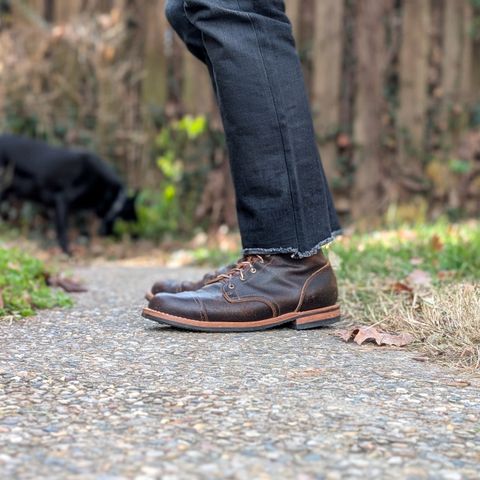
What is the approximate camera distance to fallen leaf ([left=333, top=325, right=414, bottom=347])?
6.72 feet

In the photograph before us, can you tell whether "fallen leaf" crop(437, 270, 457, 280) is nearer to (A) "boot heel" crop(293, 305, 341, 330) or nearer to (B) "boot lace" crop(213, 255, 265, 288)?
(A) "boot heel" crop(293, 305, 341, 330)

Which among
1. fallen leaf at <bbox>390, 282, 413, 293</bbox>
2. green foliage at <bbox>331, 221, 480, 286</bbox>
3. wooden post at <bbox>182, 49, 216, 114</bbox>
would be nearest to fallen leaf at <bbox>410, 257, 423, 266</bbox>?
green foliage at <bbox>331, 221, 480, 286</bbox>

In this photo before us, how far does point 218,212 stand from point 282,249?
4.07 metres

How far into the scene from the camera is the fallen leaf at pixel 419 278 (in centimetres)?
273

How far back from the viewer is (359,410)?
1468mm

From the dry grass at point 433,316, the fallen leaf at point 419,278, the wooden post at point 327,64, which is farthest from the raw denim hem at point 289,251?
the wooden post at point 327,64

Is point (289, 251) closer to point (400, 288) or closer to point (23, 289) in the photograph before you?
point (400, 288)

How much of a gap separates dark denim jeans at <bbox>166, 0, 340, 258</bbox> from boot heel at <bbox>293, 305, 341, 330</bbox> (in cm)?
16

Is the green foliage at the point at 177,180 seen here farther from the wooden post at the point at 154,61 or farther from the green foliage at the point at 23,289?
the green foliage at the point at 23,289

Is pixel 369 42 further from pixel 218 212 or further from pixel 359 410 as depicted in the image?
pixel 359 410

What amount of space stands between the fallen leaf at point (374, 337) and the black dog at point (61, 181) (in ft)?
12.6

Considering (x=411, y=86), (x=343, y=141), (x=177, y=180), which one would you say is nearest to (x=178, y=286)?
(x=177, y=180)

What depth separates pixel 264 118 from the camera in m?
2.09

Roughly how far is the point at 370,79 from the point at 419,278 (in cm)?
371
